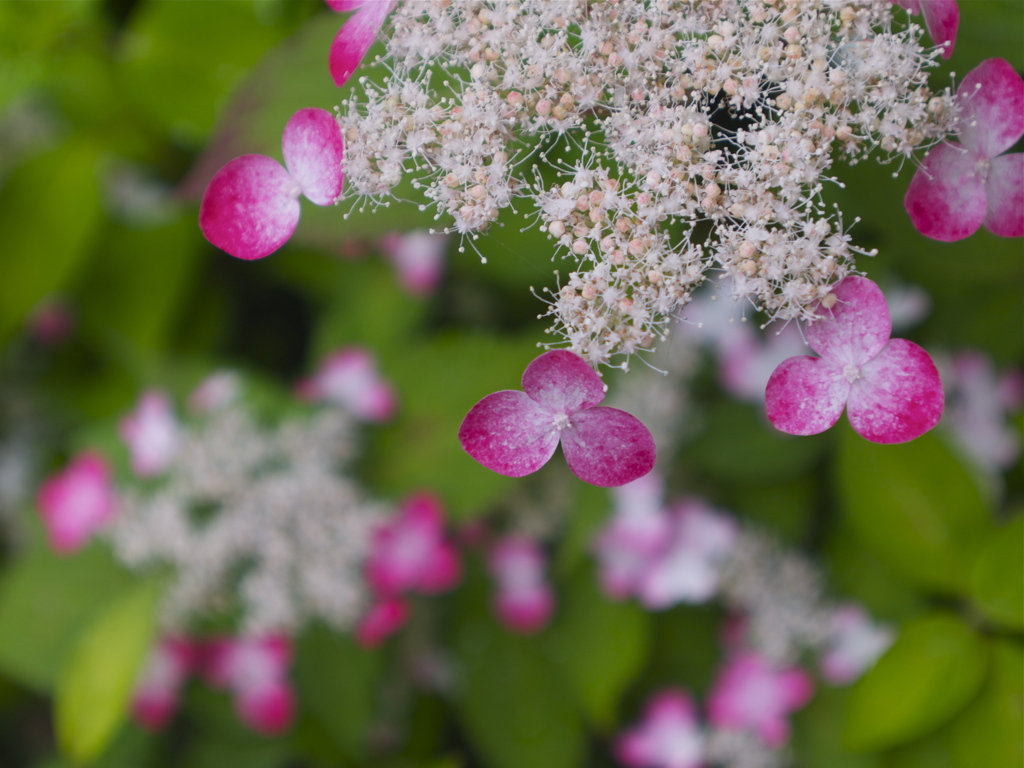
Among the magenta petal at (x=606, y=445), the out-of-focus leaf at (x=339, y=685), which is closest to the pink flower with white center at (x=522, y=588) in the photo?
the out-of-focus leaf at (x=339, y=685)

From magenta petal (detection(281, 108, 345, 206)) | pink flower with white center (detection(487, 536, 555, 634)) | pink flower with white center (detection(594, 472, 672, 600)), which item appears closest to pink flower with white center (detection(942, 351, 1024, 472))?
pink flower with white center (detection(594, 472, 672, 600))

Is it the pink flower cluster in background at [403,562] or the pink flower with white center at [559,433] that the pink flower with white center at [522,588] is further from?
the pink flower with white center at [559,433]

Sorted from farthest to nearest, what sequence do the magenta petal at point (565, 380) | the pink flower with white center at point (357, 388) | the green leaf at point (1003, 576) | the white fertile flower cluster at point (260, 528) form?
the pink flower with white center at point (357, 388)
the white fertile flower cluster at point (260, 528)
the green leaf at point (1003, 576)
the magenta petal at point (565, 380)

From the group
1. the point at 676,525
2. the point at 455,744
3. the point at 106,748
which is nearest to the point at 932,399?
the point at 676,525

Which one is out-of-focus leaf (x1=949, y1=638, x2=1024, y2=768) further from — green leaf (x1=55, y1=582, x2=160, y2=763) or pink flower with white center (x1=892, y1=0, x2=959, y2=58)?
green leaf (x1=55, y1=582, x2=160, y2=763)

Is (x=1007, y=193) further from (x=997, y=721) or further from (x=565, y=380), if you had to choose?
(x=997, y=721)
